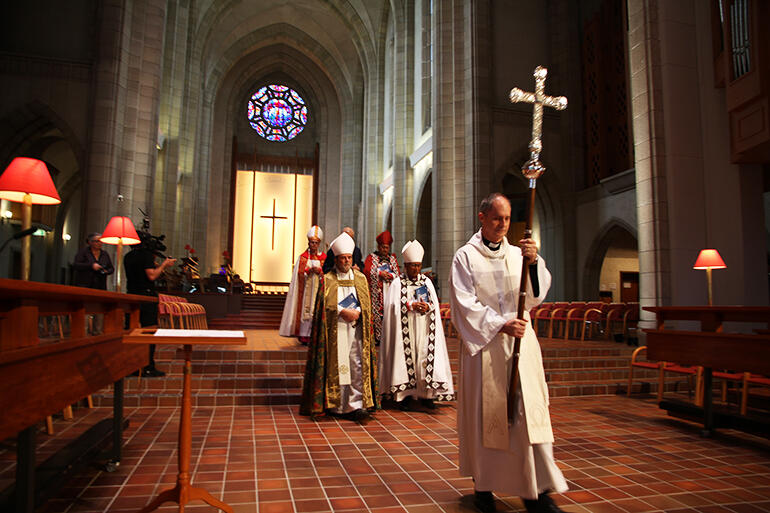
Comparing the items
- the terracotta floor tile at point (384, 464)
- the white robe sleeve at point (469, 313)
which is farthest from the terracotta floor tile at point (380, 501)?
the white robe sleeve at point (469, 313)

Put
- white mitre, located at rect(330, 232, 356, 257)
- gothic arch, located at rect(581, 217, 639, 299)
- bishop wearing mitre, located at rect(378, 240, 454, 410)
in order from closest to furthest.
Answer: white mitre, located at rect(330, 232, 356, 257)
bishop wearing mitre, located at rect(378, 240, 454, 410)
gothic arch, located at rect(581, 217, 639, 299)

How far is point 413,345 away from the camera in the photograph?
5.53 meters

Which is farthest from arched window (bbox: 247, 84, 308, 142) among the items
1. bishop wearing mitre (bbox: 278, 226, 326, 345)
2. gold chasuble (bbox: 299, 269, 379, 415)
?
gold chasuble (bbox: 299, 269, 379, 415)

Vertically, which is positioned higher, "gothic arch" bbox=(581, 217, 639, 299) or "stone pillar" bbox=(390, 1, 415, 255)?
"stone pillar" bbox=(390, 1, 415, 255)

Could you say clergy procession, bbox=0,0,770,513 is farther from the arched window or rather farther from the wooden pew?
the arched window

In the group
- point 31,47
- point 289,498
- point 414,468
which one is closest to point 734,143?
point 414,468

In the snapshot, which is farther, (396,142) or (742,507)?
(396,142)

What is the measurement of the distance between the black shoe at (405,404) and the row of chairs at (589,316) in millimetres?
5224

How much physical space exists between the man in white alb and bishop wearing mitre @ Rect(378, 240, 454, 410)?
8.19ft

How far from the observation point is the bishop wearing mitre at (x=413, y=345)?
17.6 ft

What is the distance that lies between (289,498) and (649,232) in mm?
7753

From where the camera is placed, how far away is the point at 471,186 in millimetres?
13117

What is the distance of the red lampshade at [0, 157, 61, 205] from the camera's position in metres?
3.03

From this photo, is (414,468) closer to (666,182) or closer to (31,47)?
(666,182)
